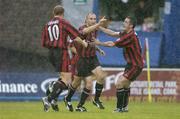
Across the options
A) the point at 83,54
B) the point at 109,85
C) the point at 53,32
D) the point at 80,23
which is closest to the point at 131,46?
the point at 53,32

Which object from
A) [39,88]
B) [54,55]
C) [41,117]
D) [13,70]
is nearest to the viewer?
[41,117]

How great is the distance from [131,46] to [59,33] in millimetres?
1668

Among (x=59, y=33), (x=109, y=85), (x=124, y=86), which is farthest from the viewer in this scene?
(x=109, y=85)

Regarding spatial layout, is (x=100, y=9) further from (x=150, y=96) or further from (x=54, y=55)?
(x=54, y=55)

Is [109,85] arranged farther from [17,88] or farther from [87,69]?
[87,69]

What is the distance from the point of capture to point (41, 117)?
1438cm

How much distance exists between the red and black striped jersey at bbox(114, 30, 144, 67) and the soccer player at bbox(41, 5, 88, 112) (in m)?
0.90

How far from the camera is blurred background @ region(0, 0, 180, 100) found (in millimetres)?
25172

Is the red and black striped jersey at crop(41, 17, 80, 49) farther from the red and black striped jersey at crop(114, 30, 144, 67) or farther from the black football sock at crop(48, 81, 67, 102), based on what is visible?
the red and black striped jersey at crop(114, 30, 144, 67)

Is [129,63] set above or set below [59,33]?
below

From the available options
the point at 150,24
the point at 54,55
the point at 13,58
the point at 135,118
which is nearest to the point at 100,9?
the point at 150,24

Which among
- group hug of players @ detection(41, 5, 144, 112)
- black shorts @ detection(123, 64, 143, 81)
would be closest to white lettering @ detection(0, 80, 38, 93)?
group hug of players @ detection(41, 5, 144, 112)

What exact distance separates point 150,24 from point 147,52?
137cm

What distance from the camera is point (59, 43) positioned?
1617 cm
